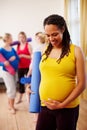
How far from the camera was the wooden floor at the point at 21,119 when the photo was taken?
11.0 ft

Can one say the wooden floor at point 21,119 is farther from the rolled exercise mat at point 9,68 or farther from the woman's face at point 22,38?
the woman's face at point 22,38

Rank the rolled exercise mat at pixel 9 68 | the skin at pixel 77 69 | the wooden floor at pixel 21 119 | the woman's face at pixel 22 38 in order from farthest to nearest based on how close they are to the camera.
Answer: the woman's face at pixel 22 38 < the rolled exercise mat at pixel 9 68 < the wooden floor at pixel 21 119 < the skin at pixel 77 69

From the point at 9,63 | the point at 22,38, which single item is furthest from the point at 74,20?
the point at 9,63

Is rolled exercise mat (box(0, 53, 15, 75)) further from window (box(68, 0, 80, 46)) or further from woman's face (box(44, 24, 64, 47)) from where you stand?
woman's face (box(44, 24, 64, 47))

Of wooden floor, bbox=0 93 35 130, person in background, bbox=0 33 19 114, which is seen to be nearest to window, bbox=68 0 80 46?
person in background, bbox=0 33 19 114

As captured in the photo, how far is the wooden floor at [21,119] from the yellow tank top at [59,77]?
1.97 m

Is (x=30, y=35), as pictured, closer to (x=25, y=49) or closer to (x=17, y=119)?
(x=25, y=49)

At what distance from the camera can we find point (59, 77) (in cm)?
140

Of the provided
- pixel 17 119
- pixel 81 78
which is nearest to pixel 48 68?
pixel 81 78

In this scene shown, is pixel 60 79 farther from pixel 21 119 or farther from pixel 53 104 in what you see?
pixel 21 119

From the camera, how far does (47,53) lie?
150cm

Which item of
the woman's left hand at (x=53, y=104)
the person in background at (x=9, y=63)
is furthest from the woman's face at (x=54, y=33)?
the person in background at (x=9, y=63)

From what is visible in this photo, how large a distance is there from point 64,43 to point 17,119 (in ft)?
8.28

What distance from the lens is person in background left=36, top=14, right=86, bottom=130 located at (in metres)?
1.38
